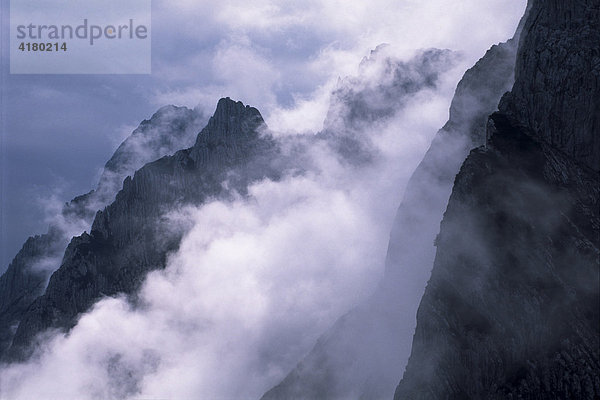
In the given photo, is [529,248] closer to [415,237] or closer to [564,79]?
[564,79]

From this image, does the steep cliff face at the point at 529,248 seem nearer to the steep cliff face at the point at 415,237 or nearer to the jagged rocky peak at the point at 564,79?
the jagged rocky peak at the point at 564,79

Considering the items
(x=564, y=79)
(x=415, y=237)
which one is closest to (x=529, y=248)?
(x=564, y=79)

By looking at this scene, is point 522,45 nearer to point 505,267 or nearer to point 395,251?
→ point 505,267

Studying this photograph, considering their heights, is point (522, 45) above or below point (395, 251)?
above

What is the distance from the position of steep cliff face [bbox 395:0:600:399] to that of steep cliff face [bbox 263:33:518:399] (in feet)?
83.0

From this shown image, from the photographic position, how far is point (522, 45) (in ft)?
243

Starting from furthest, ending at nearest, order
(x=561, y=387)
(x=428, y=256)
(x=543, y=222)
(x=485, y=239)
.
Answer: (x=428, y=256), (x=485, y=239), (x=543, y=222), (x=561, y=387)

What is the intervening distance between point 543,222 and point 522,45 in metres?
24.2

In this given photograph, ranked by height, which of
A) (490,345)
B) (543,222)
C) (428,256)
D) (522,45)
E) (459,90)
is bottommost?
(490,345)

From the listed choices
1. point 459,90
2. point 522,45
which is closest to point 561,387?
point 522,45

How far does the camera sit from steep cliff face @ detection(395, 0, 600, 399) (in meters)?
60.7

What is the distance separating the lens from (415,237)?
373 feet

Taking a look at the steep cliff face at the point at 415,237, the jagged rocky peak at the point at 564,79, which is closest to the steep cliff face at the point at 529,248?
the jagged rocky peak at the point at 564,79

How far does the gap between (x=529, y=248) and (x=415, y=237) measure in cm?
4816
